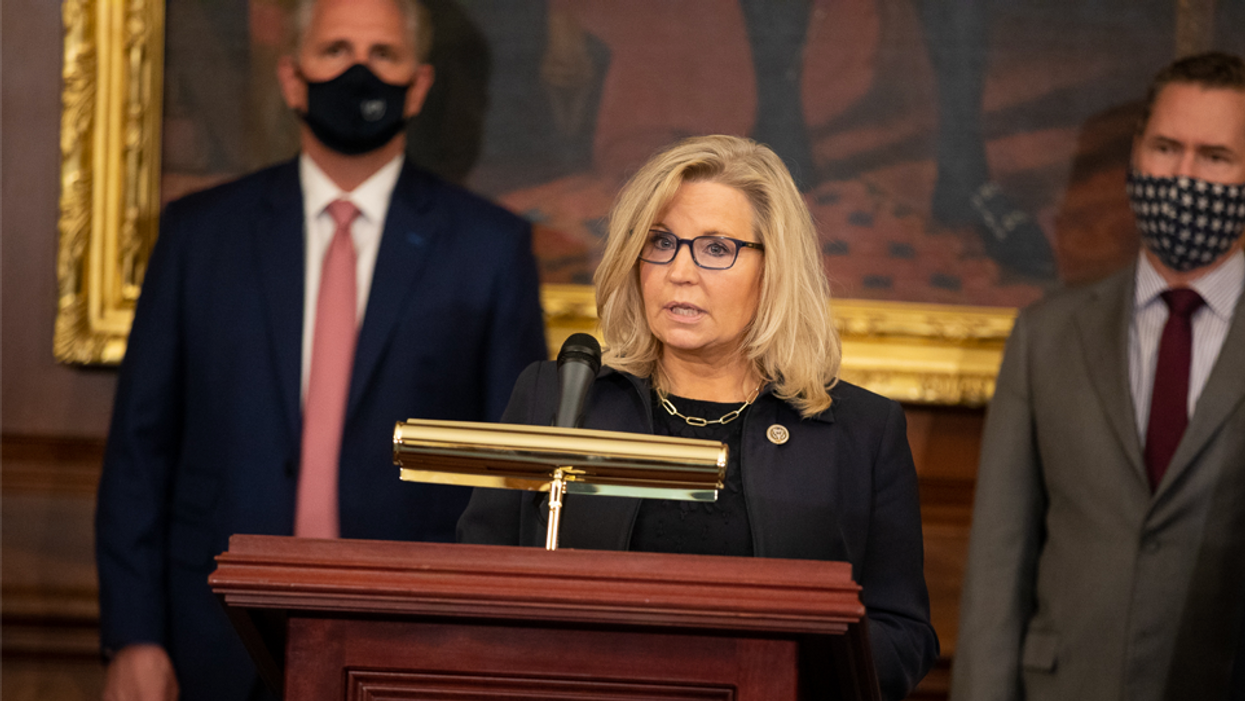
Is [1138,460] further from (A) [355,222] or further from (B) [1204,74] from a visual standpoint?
(A) [355,222]

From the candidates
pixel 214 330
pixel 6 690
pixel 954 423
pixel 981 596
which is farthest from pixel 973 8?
pixel 6 690

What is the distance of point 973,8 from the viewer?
380 centimetres

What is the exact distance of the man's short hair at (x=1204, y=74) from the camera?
11.0ft

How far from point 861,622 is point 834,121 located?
8.42 ft

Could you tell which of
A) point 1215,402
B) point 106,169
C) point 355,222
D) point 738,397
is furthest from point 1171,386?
point 106,169

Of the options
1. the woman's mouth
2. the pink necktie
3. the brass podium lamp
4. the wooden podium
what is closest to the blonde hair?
the woman's mouth

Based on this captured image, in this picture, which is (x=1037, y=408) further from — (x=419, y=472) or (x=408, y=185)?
(x=419, y=472)

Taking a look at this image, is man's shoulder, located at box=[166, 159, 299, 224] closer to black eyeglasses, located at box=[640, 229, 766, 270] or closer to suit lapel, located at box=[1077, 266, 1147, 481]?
black eyeglasses, located at box=[640, 229, 766, 270]

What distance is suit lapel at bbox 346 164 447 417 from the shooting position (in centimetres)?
318

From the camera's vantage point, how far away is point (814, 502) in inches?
83.1

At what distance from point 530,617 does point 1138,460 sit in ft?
7.10


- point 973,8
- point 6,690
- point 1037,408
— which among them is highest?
point 973,8

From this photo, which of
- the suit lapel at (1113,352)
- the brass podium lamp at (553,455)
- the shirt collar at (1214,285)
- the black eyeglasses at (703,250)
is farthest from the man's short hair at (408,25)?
the brass podium lamp at (553,455)

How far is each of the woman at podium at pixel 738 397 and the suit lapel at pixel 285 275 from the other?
1073 millimetres
